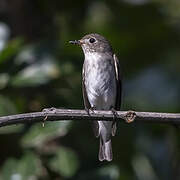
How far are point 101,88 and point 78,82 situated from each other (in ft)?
0.62

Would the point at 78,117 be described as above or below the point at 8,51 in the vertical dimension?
below

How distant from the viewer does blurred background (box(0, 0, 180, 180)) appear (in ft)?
12.6

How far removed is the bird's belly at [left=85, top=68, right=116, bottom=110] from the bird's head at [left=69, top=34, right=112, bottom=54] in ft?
0.93

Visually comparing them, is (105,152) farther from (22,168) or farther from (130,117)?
(130,117)

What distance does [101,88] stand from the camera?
14.9ft

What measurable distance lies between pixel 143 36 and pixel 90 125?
3.63ft

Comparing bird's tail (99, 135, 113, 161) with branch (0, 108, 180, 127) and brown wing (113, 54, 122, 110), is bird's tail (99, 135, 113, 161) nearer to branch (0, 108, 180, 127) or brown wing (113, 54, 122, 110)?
brown wing (113, 54, 122, 110)

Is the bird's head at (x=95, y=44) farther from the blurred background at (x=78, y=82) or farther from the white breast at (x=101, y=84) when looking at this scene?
the white breast at (x=101, y=84)

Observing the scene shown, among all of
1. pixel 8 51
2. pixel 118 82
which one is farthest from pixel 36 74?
pixel 118 82

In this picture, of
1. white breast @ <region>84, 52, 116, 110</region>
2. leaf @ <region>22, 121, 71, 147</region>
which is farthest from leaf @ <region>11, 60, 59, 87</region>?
white breast @ <region>84, 52, 116, 110</region>

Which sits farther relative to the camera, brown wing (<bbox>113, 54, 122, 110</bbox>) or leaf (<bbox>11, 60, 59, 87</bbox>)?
brown wing (<bbox>113, 54, 122, 110</bbox>)

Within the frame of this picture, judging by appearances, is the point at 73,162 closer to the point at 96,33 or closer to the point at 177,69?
the point at 96,33

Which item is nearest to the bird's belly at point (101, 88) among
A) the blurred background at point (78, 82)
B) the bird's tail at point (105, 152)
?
the blurred background at point (78, 82)

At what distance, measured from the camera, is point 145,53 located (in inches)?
191
